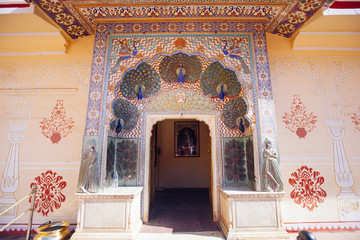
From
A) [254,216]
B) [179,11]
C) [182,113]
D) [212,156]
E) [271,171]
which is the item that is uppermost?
[179,11]

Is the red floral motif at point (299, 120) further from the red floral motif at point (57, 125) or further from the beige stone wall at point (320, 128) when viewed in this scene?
the red floral motif at point (57, 125)

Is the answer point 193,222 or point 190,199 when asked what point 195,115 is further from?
point 190,199

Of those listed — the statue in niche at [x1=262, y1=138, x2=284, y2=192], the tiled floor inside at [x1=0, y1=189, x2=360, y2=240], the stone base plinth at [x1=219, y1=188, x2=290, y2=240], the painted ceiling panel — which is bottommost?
the tiled floor inside at [x1=0, y1=189, x2=360, y2=240]

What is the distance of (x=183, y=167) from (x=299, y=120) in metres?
4.42

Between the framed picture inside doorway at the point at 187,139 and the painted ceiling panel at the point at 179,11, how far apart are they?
4.15 m

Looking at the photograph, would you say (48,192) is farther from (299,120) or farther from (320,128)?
(320,128)

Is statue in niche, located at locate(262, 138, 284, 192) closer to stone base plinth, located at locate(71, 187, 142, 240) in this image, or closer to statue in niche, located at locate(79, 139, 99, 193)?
stone base plinth, located at locate(71, 187, 142, 240)

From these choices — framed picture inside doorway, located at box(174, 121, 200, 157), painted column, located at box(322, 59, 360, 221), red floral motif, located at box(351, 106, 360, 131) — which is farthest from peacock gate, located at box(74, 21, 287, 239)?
framed picture inside doorway, located at box(174, 121, 200, 157)

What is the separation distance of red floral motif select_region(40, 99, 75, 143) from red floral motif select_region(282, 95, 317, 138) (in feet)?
13.0

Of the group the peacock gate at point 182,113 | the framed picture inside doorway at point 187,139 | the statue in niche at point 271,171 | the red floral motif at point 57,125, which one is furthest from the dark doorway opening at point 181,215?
the red floral motif at point 57,125

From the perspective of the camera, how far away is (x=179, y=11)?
318cm

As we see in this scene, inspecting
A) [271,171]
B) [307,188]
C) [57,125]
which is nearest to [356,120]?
[307,188]

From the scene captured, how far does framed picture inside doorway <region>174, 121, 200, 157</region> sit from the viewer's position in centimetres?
704

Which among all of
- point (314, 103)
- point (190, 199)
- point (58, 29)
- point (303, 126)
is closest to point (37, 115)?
Result: point (58, 29)
